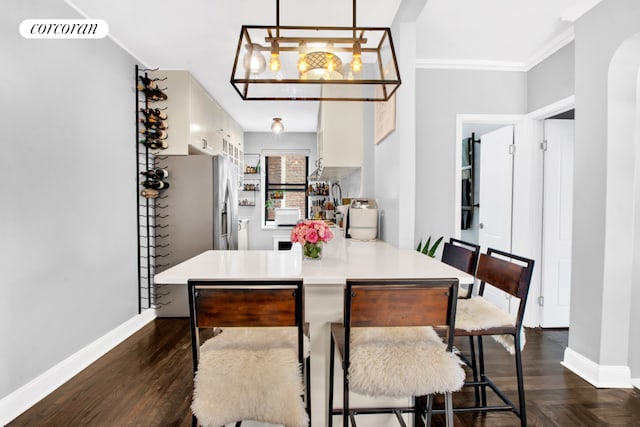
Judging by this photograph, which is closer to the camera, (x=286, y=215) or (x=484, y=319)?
(x=484, y=319)

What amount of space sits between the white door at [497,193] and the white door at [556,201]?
30 cm

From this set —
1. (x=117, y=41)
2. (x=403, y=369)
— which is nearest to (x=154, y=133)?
(x=117, y=41)

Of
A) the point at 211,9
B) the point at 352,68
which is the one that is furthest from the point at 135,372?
the point at 211,9

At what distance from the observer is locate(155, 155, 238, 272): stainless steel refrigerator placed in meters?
3.55

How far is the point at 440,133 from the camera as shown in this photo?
322cm

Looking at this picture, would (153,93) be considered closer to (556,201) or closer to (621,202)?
(621,202)

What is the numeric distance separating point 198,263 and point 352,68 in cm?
125

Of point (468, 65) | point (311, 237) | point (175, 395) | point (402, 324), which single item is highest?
point (468, 65)

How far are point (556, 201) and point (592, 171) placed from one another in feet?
3.35

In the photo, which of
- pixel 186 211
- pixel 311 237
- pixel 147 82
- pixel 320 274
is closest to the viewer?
pixel 320 274

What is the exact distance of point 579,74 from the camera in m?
2.36

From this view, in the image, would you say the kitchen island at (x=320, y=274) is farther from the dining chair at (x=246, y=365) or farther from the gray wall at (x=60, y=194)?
the gray wall at (x=60, y=194)

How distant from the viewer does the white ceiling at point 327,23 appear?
2.38m

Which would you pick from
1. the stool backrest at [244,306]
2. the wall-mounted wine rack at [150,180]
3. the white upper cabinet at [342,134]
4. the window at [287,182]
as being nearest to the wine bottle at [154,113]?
the wall-mounted wine rack at [150,180]
